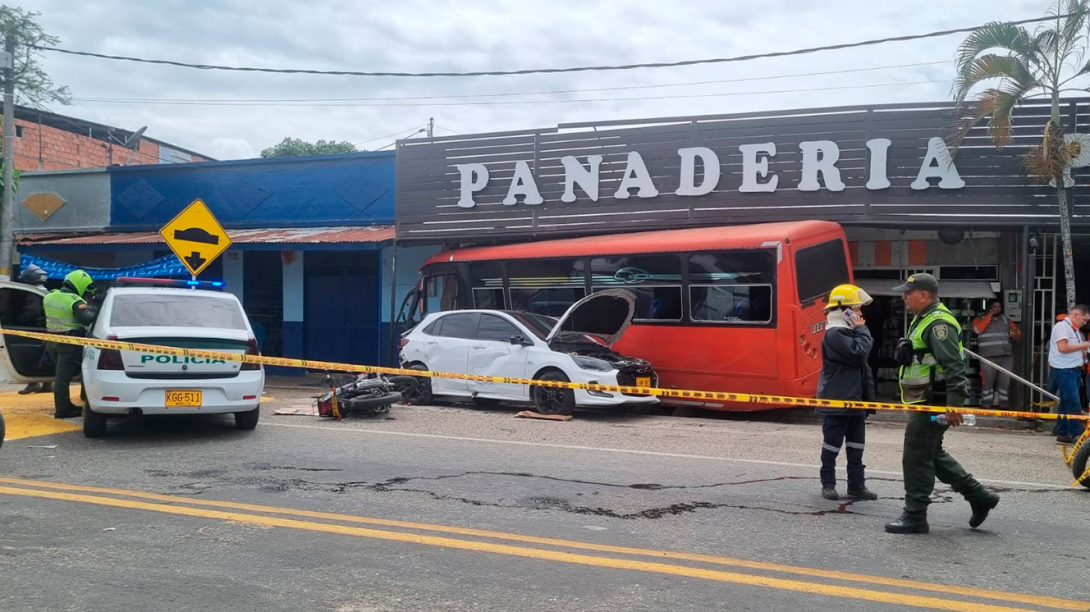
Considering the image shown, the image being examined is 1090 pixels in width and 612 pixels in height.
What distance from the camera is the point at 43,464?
749 centimetres

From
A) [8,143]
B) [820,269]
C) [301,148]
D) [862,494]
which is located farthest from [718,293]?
[301,148]

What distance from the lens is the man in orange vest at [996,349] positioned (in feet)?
42.3

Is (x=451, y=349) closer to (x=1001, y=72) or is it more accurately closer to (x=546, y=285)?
(x=546, y=285)

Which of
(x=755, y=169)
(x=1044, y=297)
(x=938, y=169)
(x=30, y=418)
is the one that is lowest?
(x=30, y=418)

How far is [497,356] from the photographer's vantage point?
12.1m

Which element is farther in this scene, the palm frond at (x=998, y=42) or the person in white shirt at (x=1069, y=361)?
the palm frond at (x=998, y=42)

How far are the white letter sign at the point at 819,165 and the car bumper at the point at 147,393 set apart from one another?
30.6 ft

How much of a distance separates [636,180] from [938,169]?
15.9 feet

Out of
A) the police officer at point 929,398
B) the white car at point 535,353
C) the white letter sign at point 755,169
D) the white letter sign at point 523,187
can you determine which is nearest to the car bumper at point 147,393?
the white car at point 535,353

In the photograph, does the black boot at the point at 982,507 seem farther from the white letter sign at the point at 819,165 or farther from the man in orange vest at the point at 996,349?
the white letter sign at the point at 819,165

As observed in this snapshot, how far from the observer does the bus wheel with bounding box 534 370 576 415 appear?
11438 millimetres

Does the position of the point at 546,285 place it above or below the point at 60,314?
above

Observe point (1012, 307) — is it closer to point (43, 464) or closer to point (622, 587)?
point (622, 587)

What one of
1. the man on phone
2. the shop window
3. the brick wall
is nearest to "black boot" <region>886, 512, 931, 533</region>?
the man on phone
